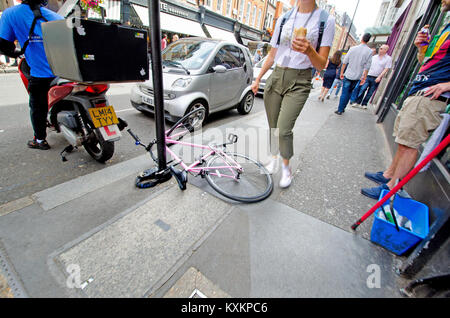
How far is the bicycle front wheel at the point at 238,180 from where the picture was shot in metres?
2.43

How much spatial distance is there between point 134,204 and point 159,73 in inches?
53.9

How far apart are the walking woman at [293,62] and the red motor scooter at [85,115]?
2006mm

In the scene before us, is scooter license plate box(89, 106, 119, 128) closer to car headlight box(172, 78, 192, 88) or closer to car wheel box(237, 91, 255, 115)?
car headlight box(172, 78, 192, 88)

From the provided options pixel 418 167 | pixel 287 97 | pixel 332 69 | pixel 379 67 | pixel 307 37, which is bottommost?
pixel 418 167

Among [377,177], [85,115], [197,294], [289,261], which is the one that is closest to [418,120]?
[377,177]

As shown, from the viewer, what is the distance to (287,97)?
2.48 metres

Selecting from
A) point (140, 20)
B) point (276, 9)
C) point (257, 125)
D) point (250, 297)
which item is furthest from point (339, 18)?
point (250, 297)

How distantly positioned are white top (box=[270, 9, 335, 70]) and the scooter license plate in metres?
2.20

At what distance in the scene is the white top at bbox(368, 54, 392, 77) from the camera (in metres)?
6.74

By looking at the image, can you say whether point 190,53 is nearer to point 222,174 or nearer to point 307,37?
point 307,37

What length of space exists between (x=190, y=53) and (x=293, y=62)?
3081mm

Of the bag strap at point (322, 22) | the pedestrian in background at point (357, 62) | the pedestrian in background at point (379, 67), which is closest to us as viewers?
the bag strap at point (322, 22)

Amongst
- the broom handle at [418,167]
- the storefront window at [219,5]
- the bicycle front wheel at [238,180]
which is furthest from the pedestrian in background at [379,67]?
the storefront window at [219,5]

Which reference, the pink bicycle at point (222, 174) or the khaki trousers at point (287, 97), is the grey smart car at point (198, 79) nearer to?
the pink bicycle at point (222, 174)
